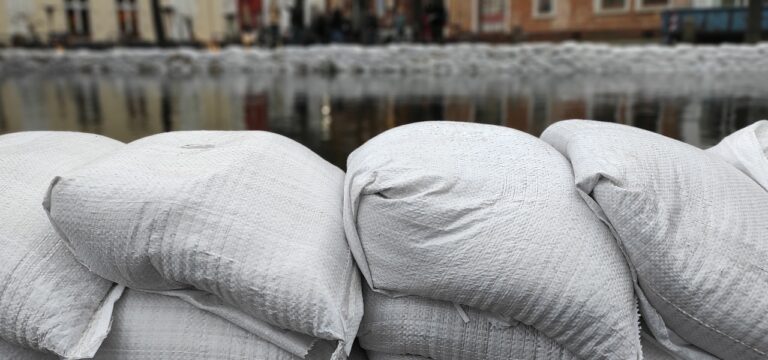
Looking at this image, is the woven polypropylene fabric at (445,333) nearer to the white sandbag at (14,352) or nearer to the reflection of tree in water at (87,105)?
the white sandbag at (14,352)

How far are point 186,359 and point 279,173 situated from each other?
0.36m

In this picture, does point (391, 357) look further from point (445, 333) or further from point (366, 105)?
point (366, 105)

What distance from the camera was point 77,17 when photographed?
2230 centimetres

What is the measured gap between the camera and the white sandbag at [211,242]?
995mm

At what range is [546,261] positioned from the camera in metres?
1.02

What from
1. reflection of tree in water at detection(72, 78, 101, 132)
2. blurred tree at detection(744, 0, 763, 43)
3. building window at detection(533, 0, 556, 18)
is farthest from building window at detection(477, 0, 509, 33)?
reflection of tree in water at detection(72, 78, 101, 132)

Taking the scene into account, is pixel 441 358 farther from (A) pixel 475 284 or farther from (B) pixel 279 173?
(B) pixel 279 173

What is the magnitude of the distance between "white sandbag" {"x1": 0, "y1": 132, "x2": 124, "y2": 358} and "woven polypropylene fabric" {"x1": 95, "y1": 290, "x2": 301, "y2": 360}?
0.05 meters

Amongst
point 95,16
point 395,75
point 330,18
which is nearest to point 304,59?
point 395,75

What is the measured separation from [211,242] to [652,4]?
53.0 ft

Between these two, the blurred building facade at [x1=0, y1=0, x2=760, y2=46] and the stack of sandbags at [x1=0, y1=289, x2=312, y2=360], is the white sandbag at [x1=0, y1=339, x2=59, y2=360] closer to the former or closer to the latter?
the stack of sandbags at [x1=0, y1=289, x2=312, y2=360]

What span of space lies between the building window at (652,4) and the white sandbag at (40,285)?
52.5 feet

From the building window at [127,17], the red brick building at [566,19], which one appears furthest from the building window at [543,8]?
the building window at [127,17]

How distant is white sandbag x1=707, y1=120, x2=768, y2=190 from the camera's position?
1.30 metres
